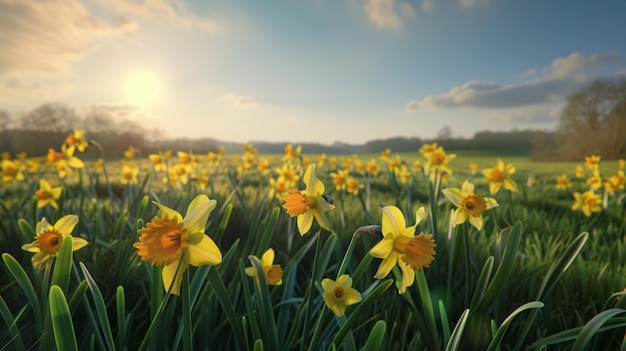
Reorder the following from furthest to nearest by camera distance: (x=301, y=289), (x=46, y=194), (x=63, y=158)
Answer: (x=63, y=158), (x=46, y=194), (x=301, y=289)

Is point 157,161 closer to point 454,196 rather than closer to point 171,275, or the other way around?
point 454,196

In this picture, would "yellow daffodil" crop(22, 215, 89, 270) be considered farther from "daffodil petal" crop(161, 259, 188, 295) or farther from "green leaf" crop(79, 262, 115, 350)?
"daffodil petal" crop(161, 259, 188, 295)

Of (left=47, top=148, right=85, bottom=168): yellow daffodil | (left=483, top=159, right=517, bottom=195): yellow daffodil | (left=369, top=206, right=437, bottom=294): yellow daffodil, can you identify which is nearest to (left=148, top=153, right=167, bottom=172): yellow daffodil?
(left=47, top=148, right=85, bottom=168): yellow daffodil

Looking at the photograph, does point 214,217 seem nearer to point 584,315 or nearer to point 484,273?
point 484,273

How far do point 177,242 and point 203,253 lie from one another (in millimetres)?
50

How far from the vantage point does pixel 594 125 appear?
10.7m

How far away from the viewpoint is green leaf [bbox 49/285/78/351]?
70 centimetres

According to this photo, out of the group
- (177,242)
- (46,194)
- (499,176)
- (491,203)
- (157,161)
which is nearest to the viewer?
(177,242)

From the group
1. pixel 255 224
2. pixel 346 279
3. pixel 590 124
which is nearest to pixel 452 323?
pixel 346 279

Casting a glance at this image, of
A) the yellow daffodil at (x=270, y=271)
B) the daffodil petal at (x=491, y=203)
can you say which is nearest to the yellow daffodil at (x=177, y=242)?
the yellow daffodil at (x=270, y=271)

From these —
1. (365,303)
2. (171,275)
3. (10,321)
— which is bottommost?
(10,321)

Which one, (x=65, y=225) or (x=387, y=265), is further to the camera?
(x=65, y=225)

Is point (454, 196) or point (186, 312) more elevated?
point (454, 196)

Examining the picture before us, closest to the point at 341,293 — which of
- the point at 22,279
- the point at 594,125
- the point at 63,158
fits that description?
the point at 22,279
